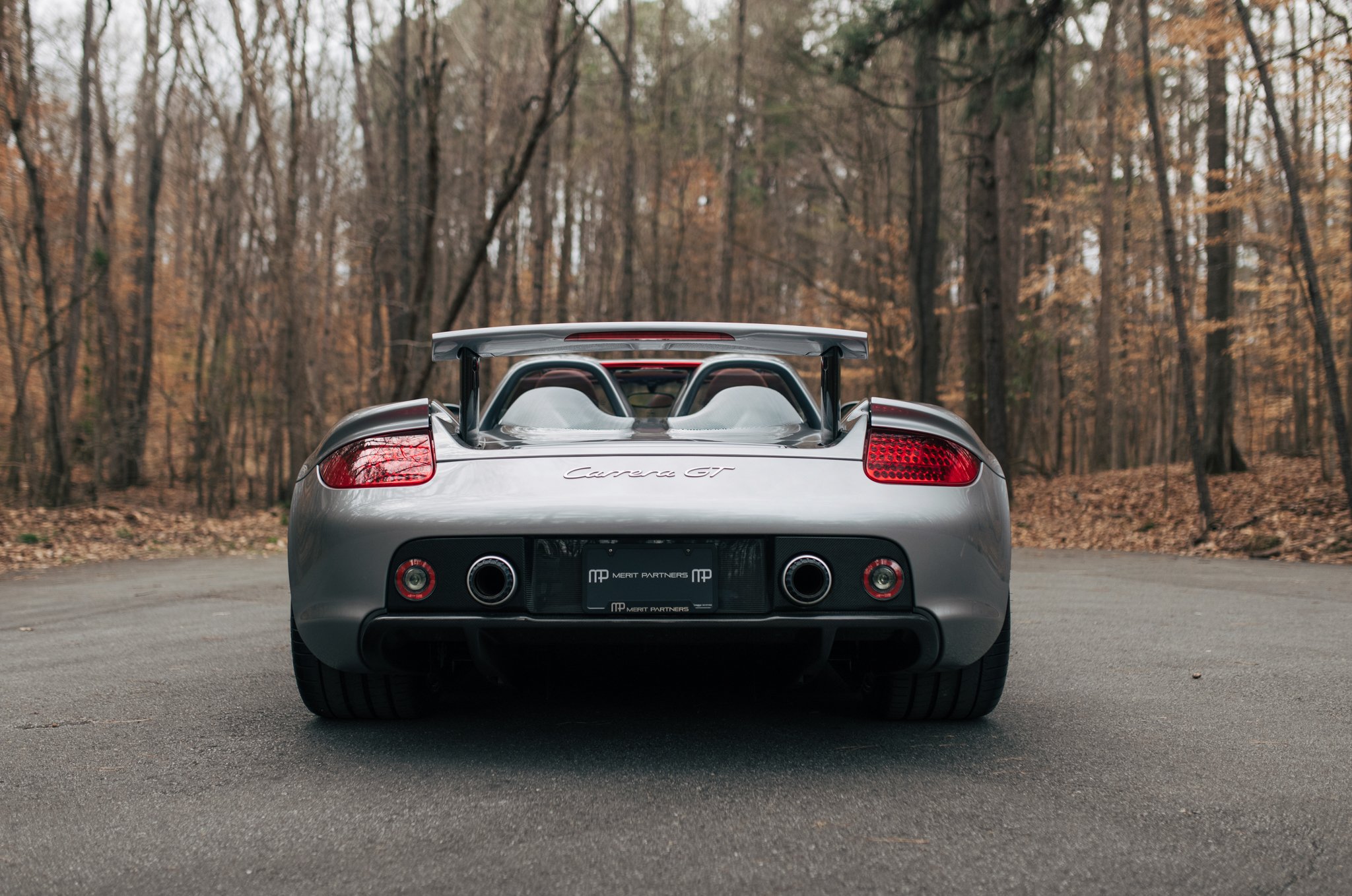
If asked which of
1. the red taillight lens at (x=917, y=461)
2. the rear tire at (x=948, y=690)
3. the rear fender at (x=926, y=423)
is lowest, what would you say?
the rear tire at (x=948, y=690)

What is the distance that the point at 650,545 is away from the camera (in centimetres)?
283

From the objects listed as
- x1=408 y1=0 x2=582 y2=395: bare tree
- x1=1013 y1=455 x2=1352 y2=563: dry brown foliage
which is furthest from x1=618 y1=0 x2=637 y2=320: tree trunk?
x1=408 y1=0 x2=582 y2=395: bare tree

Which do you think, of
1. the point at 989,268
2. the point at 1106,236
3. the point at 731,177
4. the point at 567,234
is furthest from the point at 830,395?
the point at 567,234

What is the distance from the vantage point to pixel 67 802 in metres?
2.56

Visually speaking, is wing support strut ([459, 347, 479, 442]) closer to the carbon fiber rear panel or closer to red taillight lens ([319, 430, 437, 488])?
red taillight lens ([319, 430, 437, 488])

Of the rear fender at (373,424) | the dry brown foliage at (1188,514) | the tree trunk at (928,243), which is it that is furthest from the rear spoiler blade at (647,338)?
the tree trunk at (928,243)

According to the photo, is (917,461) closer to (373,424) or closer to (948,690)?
(948,690)

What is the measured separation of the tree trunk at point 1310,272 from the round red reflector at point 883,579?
10782mm

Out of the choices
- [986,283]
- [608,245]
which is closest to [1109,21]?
[986,283]

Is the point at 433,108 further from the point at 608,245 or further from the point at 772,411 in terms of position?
the point at 608,245

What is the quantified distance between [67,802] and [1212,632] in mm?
4970

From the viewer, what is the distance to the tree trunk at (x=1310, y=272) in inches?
455

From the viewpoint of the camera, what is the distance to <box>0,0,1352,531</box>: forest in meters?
15.4

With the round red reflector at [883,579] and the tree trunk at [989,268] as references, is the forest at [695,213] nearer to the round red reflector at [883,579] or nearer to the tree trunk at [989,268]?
the tree trunk at [989,268]
